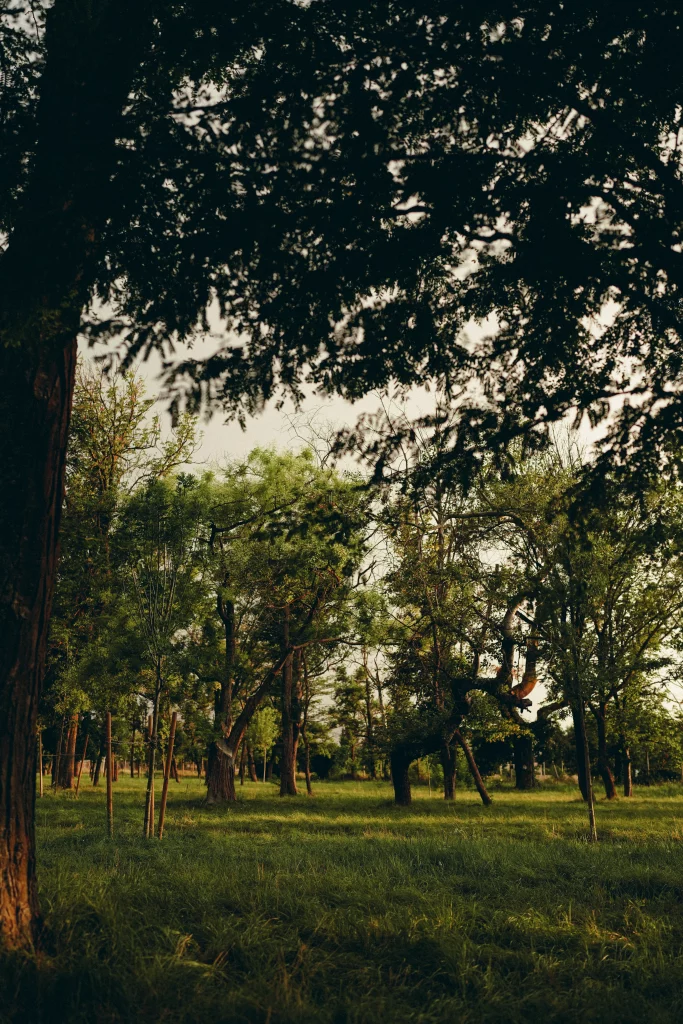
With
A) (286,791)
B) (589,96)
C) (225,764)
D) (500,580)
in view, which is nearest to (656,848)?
(500,580)

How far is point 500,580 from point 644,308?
11.8 meters

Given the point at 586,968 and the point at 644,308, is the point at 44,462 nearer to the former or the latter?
the point at 644,308

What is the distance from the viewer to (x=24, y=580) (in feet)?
17.6

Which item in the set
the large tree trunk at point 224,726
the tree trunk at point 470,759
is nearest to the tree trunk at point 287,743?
the large tree trunk at point 224,726

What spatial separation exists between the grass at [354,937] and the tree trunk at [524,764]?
880 inches

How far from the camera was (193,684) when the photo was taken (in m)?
21.1

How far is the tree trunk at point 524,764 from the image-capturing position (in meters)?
32.0

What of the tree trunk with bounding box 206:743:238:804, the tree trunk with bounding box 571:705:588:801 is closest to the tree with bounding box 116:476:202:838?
the tree trunk with bounding box 206:743:238:804

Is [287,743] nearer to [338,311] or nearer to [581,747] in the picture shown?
[581,747]

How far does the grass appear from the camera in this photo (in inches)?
180

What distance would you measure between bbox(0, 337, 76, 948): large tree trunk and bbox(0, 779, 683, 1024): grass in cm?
58

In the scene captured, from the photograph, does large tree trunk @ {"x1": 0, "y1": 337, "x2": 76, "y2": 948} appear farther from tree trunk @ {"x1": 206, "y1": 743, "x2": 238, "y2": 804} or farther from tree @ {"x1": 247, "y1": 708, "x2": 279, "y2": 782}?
tree @ {"x1": 247, "y1": 708, "x2": 279, "y2": 782}

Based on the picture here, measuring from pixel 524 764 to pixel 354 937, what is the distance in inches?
1148

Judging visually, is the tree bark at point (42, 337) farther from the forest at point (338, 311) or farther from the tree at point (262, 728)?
the tree at point (262, 728)
